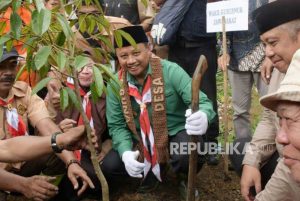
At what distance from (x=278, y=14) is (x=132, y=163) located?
1376mm

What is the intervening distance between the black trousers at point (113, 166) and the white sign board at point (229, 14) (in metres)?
0.89

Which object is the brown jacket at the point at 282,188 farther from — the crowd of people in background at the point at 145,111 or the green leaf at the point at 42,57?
the green leaf at the point at 42,57

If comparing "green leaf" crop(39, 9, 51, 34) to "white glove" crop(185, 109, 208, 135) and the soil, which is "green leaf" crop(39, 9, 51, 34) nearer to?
"white glove" crop(185, 109, 208, 135)

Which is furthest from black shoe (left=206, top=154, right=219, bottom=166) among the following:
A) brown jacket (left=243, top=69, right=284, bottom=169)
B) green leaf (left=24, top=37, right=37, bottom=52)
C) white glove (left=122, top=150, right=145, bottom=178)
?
green leaf (left=24, top=37, right=37, bottom=52)

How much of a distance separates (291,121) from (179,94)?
1.80 metres

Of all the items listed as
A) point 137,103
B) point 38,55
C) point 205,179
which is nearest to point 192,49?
point 137,103

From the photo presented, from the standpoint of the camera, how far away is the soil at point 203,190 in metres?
3.41

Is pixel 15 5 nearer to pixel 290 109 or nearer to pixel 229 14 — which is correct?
pixel 290 109

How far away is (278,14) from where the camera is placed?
2.32m

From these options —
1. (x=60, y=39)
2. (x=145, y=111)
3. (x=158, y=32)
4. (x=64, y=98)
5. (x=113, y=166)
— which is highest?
(x=60, y=39)

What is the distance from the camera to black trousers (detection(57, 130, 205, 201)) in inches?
125

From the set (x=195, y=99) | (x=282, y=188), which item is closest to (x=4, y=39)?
(x=195, y=99)

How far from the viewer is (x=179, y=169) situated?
10.5 feet

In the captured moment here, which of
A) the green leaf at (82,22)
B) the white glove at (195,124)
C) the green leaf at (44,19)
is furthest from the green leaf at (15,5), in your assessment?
the white glove at (195,124)
